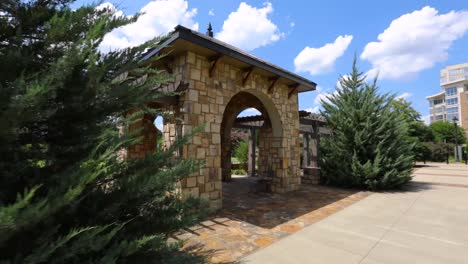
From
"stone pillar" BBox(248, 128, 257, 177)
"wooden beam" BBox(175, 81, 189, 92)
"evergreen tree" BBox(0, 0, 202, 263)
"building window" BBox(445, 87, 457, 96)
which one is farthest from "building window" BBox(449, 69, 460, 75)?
"evergreen tree" BBox(0, 0, 202, 263)

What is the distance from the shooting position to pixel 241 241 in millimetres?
3791

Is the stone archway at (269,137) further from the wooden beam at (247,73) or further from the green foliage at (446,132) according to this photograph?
the green foliage at (446,132)

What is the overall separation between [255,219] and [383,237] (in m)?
2.08

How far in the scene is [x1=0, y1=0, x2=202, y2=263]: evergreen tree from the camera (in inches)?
48.3

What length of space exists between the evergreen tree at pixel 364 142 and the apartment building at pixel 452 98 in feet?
153

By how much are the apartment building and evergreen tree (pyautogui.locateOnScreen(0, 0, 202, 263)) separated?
183 ft

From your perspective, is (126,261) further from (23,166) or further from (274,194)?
(274,194)

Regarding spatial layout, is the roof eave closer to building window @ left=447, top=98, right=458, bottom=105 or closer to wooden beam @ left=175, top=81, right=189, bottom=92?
wooden beam @ left=175, top=81, right=189, bottom=92

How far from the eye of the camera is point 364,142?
27.9 ft

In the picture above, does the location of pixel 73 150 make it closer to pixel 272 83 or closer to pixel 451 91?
pixel 272 83

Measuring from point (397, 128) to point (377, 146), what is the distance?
1.11 m

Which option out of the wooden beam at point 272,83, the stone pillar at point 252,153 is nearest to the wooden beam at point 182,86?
the wooden beam at point 272,83

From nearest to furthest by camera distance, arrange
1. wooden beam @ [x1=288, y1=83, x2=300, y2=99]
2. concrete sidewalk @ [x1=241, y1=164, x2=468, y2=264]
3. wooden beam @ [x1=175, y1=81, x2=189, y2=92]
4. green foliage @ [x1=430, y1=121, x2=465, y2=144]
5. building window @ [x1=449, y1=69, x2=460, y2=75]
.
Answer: concrete sidewalk @ [x1=241, y1=164, x2=468, y2=264], wooden beam @ [x1=175, y1=81, x2=189, y2=92], wooden beam @ [x1=288, y1=83, x2=300, y2=99], green foliage @ [x1=430, y1=121, x2=465, y2=144], building window @ [x1=449, y1=69, x2=460, y2=75]

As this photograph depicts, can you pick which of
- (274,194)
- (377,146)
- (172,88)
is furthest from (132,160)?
(377,146)
